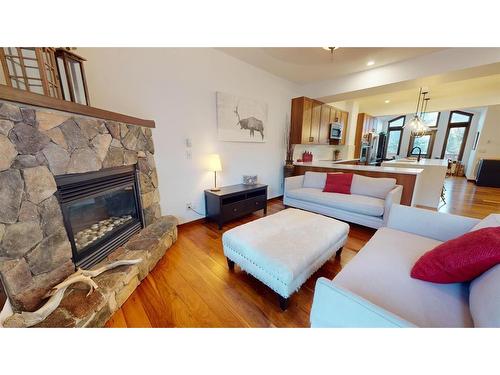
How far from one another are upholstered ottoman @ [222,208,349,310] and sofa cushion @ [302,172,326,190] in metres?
1.50

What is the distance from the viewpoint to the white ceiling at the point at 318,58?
95.1 inches

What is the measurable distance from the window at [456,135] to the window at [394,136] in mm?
1576

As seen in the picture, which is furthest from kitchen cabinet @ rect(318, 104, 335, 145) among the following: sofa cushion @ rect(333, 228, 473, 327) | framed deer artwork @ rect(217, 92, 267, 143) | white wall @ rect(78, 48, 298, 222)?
sofa cushion @ rect(333, 228, 473, 327)

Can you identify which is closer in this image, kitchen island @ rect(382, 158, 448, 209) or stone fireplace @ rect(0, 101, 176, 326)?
stone fireplace @ rect(0, 101, 176, 326)

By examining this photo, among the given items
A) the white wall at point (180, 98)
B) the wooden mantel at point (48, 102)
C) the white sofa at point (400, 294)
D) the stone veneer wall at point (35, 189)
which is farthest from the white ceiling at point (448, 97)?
the stone veneer wall at point (35, 189)

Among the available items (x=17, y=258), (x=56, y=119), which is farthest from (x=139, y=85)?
(x=17, y=258)

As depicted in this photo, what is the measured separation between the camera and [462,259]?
0.82 metres

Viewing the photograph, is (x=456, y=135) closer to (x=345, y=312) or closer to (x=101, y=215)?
(x=345, y=312)

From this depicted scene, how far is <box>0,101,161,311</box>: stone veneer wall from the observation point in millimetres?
954

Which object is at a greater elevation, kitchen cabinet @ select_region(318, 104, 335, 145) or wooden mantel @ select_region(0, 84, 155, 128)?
kitchen cabinet @ select_region(318, 104, 335, 145)

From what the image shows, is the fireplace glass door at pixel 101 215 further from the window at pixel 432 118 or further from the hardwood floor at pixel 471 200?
the window at pixel 432 118

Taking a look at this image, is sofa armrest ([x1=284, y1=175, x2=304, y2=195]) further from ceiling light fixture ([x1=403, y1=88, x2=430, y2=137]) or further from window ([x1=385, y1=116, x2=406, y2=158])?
window ([x1=385, y1=116, x2=406, y2=158])
